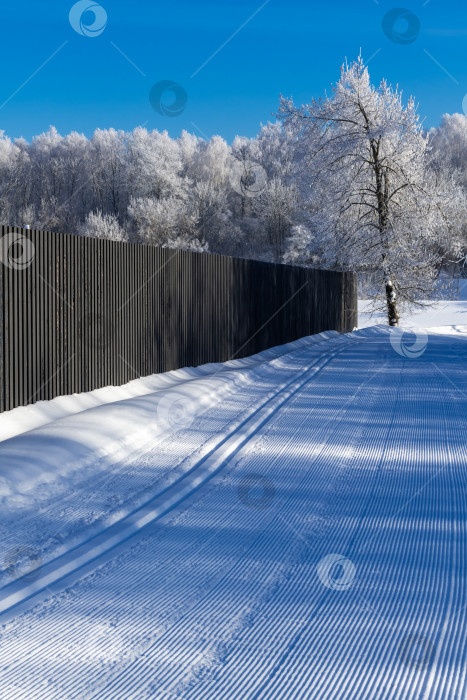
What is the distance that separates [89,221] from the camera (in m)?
60.1

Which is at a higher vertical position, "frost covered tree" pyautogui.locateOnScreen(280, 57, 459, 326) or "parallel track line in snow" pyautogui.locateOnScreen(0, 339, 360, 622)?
"frost covered tree" pyautogui.locateOnScreen(280, 57, 459, 326)

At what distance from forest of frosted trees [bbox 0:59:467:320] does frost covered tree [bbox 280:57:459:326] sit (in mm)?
54

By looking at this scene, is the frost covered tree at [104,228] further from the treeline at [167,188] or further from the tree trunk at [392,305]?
the tree trunk at [392,305]

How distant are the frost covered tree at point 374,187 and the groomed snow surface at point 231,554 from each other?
20365 mm

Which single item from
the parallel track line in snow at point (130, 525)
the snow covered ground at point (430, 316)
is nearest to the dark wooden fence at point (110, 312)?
the parallel track line in snow at point (130, 525)

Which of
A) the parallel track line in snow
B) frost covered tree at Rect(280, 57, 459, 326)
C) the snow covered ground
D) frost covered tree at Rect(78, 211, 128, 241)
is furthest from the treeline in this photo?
the parallel track line in snow

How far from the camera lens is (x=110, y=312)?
9.87 m

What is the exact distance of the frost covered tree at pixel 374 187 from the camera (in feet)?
90.0

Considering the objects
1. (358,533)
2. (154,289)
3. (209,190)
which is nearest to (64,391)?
(154,289)

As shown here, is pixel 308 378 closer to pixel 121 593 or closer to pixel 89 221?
pixel 121 593

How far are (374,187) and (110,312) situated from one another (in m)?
20.6

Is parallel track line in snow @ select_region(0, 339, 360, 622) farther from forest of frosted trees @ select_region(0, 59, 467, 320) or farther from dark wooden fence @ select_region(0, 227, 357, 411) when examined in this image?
forest of frosted trees @ select_region(0, 59, 467, 320)

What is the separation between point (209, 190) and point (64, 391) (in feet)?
199

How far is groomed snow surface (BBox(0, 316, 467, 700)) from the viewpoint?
2.82 metres
